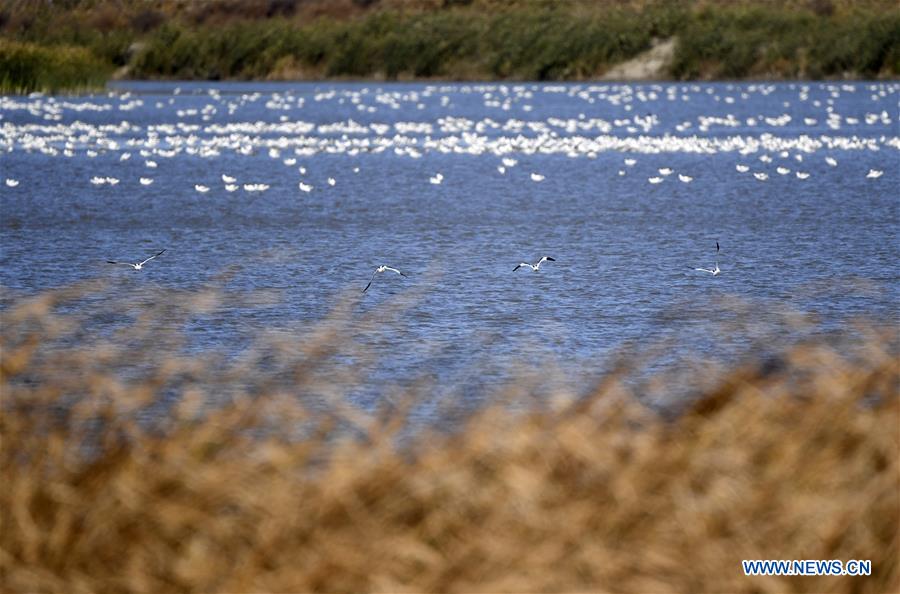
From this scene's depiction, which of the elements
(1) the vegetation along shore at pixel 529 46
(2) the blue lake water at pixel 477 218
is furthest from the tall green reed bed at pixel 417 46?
(2) the blue lake water at pixel 477 218

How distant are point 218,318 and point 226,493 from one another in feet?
22.8

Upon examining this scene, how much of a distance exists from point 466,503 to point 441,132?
31.0 meters

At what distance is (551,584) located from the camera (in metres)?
5.12

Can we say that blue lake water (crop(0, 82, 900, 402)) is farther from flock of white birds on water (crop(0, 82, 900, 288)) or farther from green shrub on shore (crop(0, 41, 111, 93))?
green shrub on shore (crop(0, 41, 111, 93))

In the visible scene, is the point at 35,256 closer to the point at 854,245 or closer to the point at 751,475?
the point at 854,245

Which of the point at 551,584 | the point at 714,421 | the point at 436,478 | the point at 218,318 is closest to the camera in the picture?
the point at 551,584

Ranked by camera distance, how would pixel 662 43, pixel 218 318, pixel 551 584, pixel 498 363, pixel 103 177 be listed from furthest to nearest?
pixel 662 43 → pixel 103 177 → pixel 218 318 → pixel 498 363 → pixel 551 584

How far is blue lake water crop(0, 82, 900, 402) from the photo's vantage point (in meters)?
12.9

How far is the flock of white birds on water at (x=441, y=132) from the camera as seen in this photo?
2673 centimetres

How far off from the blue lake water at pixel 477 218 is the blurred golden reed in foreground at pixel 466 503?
4620 mm

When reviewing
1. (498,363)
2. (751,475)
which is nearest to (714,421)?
(751,475)

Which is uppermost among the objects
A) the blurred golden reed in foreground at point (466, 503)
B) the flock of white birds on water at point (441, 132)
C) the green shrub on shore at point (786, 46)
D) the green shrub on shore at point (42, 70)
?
the blurred golden reed in foreground at point (466, 503)

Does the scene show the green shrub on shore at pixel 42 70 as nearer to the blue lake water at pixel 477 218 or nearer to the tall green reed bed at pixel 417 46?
the blue lake water at pixel 477 218

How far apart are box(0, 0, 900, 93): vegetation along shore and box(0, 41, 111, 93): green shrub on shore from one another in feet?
3.32
